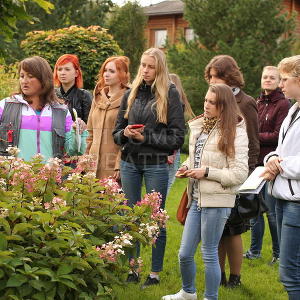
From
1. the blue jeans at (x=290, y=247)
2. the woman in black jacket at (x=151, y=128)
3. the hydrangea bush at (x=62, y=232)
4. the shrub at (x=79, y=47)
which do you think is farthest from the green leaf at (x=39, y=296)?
the shrub at (x=79, y=47)

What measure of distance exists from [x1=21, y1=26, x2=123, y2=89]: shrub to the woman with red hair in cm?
545

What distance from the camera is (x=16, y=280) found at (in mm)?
2730

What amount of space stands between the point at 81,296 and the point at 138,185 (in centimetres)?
266

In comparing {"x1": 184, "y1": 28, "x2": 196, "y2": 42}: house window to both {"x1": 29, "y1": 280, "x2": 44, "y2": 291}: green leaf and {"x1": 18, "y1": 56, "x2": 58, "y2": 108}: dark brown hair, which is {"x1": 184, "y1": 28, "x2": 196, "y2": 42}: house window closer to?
{"x1": 18, "y1": 56, "x2": 58, "y2": 108}: dark brown hair

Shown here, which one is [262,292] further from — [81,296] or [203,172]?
[81,296]

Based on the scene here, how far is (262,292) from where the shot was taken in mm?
5645

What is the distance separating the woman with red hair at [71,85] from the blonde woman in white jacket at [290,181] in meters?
2.92

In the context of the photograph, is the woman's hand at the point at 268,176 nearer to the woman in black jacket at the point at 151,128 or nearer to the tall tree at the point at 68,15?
the woman in black jacket at the point at 151,128

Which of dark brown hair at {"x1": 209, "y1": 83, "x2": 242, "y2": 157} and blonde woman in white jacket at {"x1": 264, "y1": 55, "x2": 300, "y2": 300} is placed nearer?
blonde woman in white jacket at {"x1": 264, "y1": 55, "x2": 300, "y2": 300}

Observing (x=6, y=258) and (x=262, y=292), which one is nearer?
(x=6, y=258)

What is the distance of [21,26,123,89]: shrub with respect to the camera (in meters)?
12.1

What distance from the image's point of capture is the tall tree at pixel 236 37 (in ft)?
52.2

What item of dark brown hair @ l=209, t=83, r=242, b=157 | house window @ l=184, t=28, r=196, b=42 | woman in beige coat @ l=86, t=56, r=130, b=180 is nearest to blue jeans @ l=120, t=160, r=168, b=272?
woman in beige coat @ l=86, t=56, r=130, b=180

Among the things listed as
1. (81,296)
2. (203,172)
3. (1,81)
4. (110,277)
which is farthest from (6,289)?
(1,81)
